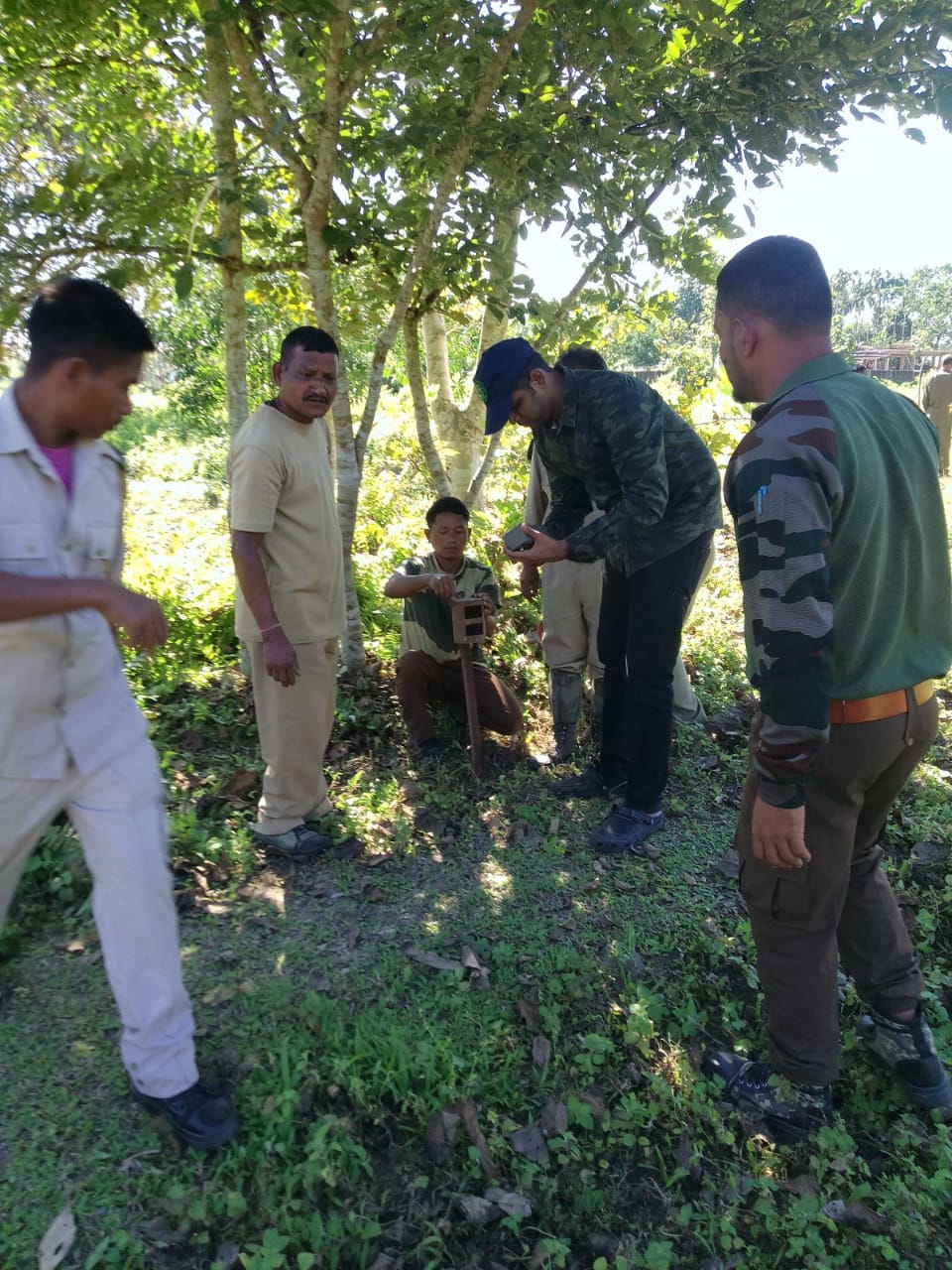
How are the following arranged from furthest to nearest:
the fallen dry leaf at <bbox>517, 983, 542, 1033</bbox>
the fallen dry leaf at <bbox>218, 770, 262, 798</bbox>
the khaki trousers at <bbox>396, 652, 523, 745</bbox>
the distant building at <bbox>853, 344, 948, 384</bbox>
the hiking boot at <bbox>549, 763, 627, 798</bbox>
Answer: the distant building at <bbox>853, 344, 948, 384</bbox>
the khaki trousers at <bbox>396, 652, 523, 745</bbox>
the hiking boot at <bbox>549, 763, 627, 798</bbox>
the fallen dry leaf at <bbox>218, 770, 262, 798</bbox>
the fallen dry leaf at <bbox>517, 983, 542, 1033</bbox>

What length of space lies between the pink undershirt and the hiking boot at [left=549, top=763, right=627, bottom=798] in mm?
2847

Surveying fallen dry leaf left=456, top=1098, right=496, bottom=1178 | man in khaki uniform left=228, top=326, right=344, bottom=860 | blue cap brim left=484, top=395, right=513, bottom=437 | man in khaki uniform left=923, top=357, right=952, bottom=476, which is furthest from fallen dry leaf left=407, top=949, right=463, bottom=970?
man in khaki uniform left=923, top=357, right=952, bottom=476

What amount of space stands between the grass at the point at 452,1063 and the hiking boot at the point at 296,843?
0.32ft

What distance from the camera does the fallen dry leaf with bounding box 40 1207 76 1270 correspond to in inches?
76.2

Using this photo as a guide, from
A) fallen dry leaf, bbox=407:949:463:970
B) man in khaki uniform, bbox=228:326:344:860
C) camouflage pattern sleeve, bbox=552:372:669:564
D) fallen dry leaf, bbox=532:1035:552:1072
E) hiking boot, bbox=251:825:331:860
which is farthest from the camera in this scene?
hiking boot, bbox=251:825:331:860

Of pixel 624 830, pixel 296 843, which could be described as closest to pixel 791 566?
pixel 624 830

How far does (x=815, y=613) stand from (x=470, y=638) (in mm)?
2444

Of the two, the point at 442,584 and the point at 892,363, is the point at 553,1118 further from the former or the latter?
the point at 892,363

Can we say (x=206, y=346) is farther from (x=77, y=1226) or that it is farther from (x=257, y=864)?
(x=77, y=1226)

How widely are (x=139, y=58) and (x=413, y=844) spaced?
176 inches

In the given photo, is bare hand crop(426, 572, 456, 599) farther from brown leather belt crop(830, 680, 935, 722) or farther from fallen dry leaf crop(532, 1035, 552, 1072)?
brown leather belt crop(830, 680, 935, 722)

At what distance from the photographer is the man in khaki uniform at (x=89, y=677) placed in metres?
1.93

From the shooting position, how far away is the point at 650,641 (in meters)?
3.58

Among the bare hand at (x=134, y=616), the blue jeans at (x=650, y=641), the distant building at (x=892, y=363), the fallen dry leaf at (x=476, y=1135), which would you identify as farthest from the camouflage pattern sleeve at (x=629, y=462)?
the distant building at (x=892, y=363)
